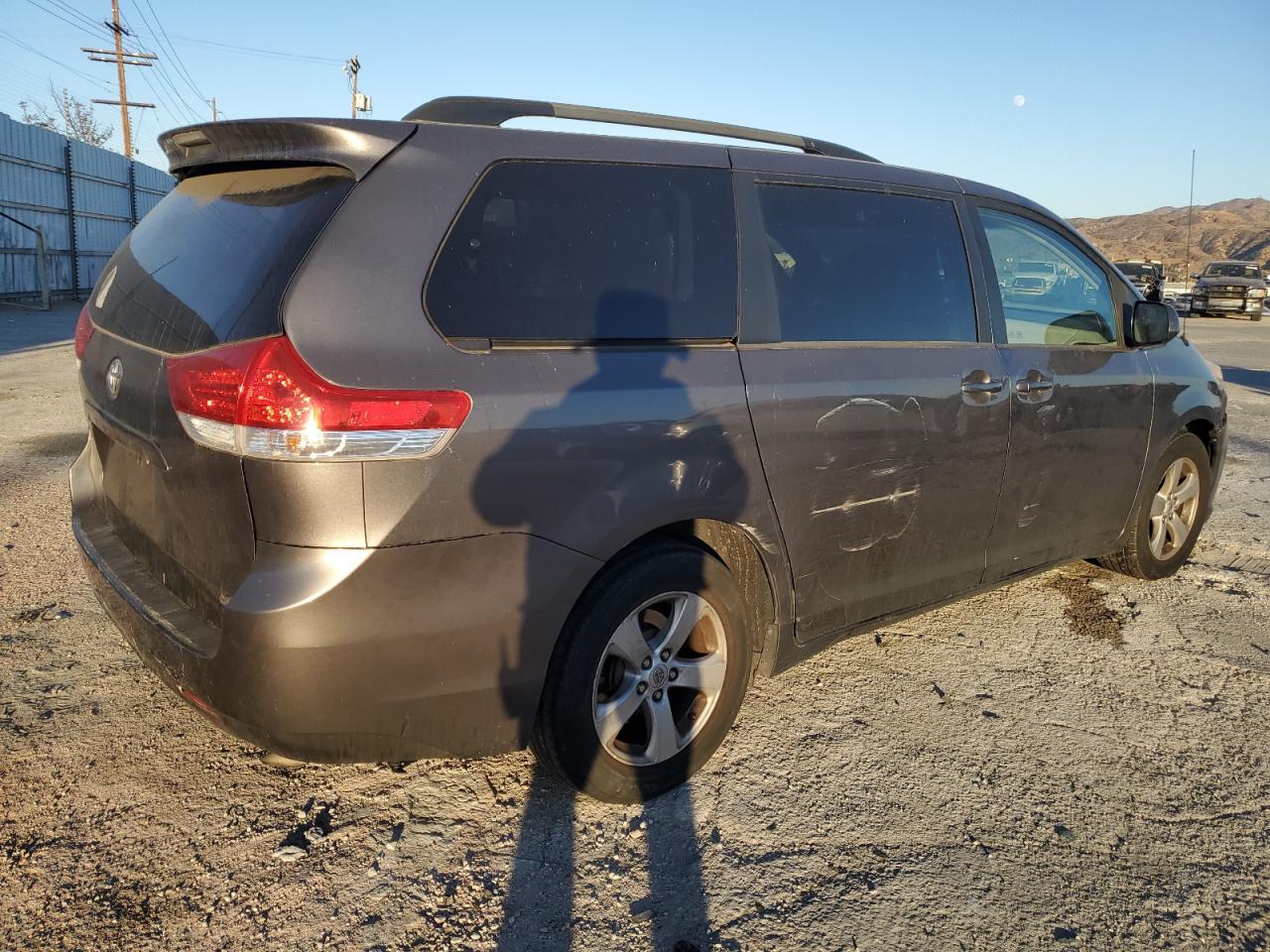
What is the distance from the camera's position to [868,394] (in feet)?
10.4

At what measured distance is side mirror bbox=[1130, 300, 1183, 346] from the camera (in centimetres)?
428

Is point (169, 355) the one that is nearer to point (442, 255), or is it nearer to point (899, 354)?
point (442, 255)

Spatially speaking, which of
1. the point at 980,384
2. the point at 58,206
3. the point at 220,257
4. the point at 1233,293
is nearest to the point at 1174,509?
the point at 980,384

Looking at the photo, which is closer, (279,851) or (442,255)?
(442,255)

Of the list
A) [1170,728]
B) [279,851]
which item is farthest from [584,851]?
[1170,728]

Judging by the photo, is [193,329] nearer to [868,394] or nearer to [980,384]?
[868,394]

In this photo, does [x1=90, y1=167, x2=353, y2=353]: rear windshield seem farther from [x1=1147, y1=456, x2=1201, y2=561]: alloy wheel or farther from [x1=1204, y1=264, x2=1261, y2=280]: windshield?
[x1=1204, y1=264, x2=1261, y2=280]: windshield

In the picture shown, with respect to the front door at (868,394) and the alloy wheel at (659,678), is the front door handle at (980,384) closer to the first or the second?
the front door at (868,394)

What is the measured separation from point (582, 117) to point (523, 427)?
1.21 metres

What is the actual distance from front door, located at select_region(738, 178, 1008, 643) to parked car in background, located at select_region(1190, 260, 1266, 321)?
34.4m

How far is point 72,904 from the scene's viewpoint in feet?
7.56

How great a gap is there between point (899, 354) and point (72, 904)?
9.61 ft

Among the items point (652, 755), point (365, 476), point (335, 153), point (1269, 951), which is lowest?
point (1269, 951)

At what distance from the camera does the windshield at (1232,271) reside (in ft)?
109
